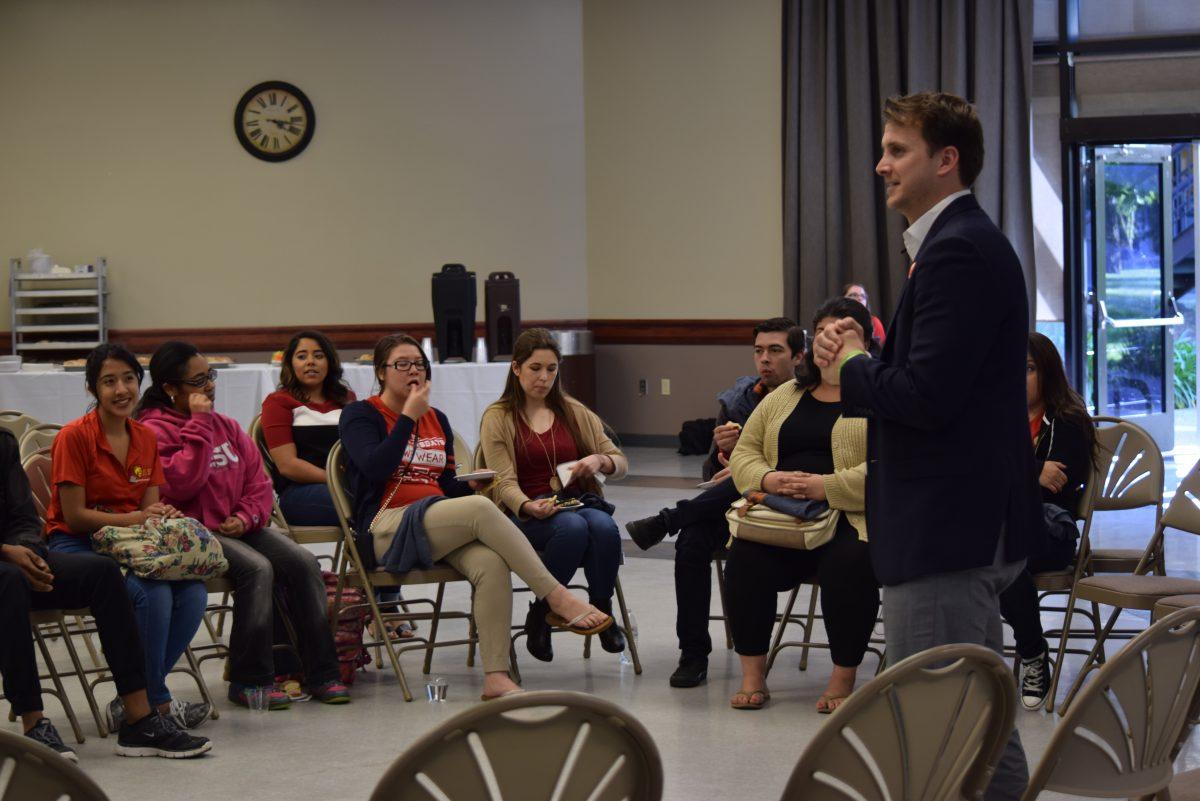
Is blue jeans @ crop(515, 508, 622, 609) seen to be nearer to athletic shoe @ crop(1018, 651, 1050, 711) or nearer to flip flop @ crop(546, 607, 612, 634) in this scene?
flip flop @ crop(546, 607, 612, 634)

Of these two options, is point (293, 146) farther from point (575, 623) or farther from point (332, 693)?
point (575, 623)

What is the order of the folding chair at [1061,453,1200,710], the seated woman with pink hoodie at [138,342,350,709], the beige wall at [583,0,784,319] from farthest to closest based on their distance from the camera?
1. the beige wall at [583,0,784,319]
2. the seated woman with pink hoodie at [138,342,350,709]
3. the folding chair at [1061,453,1200,710]

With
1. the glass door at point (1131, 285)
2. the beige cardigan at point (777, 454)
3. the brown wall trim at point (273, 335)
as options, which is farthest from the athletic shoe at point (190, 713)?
the glass door at point (1131, 285)

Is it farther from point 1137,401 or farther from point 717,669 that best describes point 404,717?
point 1137,401

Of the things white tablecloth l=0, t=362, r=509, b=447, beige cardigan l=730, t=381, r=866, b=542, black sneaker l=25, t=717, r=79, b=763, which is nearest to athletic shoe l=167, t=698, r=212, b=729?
black sneaker l=25, t=717, r=79, b=763

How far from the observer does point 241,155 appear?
9.95 metres

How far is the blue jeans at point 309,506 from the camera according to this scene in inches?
182

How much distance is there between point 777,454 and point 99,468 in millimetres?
1919

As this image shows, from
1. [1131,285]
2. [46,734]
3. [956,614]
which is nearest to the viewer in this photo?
[956,614]

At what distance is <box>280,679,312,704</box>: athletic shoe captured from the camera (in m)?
4.07

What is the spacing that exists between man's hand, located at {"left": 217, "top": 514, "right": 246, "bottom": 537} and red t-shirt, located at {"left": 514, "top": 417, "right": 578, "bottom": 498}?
2.88 feet

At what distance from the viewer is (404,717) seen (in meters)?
3.92

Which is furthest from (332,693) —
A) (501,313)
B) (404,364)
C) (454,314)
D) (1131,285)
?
(1131,285)

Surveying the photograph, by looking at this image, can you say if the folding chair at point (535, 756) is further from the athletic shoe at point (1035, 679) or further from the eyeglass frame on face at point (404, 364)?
the eyeglass frame on face at point (404, 364)
